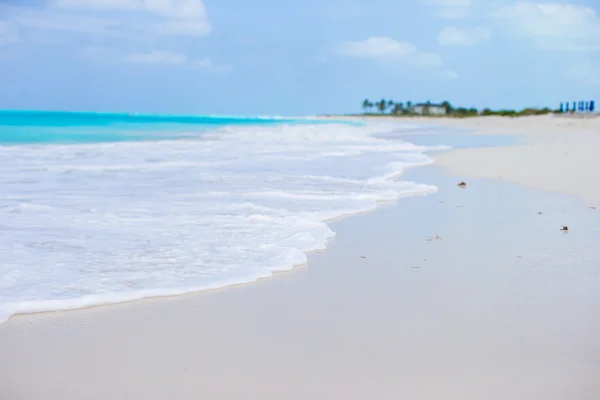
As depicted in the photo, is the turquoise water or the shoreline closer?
the shoreline

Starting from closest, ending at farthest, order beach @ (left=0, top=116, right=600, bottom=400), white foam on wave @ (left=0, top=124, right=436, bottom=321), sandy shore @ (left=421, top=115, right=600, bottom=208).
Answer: beach @ (left=0, top=116, right=600, bottom=400), white foam on wave @ (left=0, top=124, right=436, bottom=321), sandy shore @ (left=421, top=115, right=600, bottom=208)

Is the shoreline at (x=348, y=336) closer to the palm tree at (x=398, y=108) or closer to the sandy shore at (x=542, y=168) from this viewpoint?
the sandy shore at (x=542, y=168)

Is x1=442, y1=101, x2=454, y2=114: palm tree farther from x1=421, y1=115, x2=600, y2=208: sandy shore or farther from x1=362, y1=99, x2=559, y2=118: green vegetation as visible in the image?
x1=421, y1=115, x2=600, y2=208: sandy shore

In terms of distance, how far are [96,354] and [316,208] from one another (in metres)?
4.79

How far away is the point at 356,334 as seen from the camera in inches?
132

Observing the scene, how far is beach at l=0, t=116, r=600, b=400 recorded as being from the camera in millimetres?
2734

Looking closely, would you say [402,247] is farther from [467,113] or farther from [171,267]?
[467,113]

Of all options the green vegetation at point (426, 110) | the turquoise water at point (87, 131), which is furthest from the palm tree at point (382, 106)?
the turquoise water at point (87, 131)

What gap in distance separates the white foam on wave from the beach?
272 millimetres

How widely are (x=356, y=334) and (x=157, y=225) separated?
3439 millimetres

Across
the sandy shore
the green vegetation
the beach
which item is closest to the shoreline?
the beach

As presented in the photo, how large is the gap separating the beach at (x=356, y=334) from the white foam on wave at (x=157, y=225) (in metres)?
0.27

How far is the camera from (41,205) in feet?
24.5

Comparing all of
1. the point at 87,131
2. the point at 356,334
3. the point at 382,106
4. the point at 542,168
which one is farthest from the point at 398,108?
the point at 356,334
